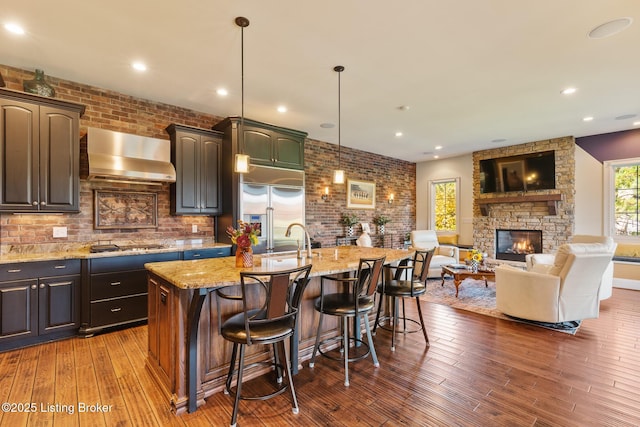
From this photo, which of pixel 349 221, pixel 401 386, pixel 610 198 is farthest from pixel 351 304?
pixel 610 198

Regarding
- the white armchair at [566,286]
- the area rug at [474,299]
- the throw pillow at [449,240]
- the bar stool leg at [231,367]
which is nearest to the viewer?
the bar stool leg at [231,367]

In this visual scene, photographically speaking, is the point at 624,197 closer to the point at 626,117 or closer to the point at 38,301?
the point at 626,117

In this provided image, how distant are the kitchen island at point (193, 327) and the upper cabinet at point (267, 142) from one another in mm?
2291

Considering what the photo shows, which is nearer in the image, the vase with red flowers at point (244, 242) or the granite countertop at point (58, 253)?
the vase with red flowers at point (244, 242)

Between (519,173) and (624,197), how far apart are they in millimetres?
1811

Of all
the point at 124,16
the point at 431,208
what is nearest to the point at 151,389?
the point at 124,16

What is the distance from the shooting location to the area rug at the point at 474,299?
3.62 meters

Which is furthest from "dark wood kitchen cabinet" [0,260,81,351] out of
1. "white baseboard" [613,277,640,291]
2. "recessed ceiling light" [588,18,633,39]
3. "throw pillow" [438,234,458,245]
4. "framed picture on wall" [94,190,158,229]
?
"white baseboard" [613,277,640,291]

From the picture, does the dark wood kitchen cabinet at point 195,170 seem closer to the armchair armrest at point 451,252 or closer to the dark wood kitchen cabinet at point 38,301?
the dark wood kitchen cabinet at point 38,301

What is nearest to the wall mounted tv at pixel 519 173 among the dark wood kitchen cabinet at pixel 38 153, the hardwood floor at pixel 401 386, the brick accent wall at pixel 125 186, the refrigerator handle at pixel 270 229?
the brick accent wall at pixel 125 186

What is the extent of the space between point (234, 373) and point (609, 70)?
5000 mm

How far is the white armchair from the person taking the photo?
11.3 ft

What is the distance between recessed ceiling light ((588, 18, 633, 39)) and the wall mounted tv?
14.6ft

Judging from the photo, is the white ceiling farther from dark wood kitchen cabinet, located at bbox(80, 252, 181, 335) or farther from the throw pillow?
the throw pillow
